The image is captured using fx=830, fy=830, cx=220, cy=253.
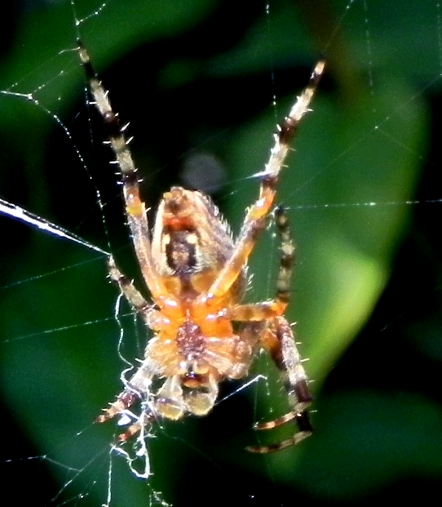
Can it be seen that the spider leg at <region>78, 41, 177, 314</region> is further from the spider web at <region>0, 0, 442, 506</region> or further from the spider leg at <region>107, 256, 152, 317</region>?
the spider web at <region>0, 0, 442, 506</region>

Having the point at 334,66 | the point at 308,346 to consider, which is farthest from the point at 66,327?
the point at 334,66

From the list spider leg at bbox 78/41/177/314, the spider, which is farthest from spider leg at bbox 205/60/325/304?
spider leg at bbox 78/41/177/314

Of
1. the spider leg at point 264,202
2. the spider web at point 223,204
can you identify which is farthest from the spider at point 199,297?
the spider web at point 223,204

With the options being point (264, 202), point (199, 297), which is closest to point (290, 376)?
point (199, 297)

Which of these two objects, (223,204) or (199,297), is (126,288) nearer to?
(199,297)

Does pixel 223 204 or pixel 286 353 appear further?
pixel 223 204

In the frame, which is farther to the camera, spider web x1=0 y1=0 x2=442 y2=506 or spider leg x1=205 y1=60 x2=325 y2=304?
spider web x1=0 y1=0 x2=442 y2=506

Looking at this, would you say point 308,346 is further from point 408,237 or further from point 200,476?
point 200,476
